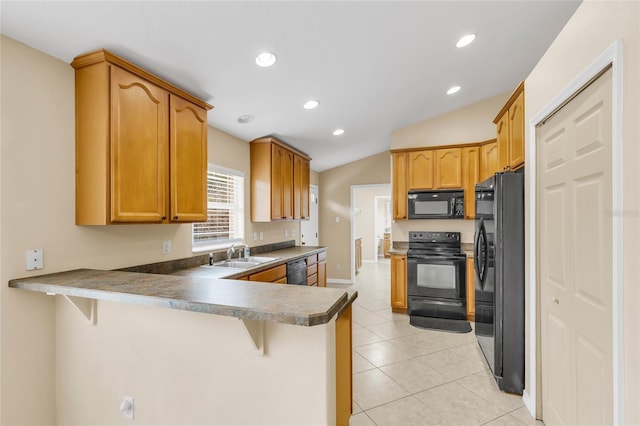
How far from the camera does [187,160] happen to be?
97.6 inches

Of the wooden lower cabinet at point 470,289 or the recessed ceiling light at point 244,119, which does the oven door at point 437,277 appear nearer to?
the wooden lower cabinet at point 470,289

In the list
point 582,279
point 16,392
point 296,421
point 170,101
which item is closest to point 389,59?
point 170,101

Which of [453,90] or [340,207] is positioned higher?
[453,90]

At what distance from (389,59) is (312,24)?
3.03 feet

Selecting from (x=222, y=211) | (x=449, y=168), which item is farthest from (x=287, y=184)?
(x=449, y=168)

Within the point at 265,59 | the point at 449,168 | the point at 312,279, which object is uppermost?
the point at 265,59

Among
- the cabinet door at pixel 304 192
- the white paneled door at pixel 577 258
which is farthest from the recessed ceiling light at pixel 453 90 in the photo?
the cabinet door at pixel 304 192

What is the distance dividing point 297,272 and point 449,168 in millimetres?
2649

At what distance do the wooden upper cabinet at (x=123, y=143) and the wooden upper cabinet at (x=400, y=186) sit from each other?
3.21m

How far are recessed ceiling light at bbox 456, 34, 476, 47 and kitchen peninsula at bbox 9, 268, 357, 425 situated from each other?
242 centimetres

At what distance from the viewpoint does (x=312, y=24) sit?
198cm

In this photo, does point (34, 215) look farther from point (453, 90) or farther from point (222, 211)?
point (453, 90)

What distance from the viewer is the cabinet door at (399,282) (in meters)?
4.37

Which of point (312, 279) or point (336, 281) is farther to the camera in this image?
point (336, 281)
